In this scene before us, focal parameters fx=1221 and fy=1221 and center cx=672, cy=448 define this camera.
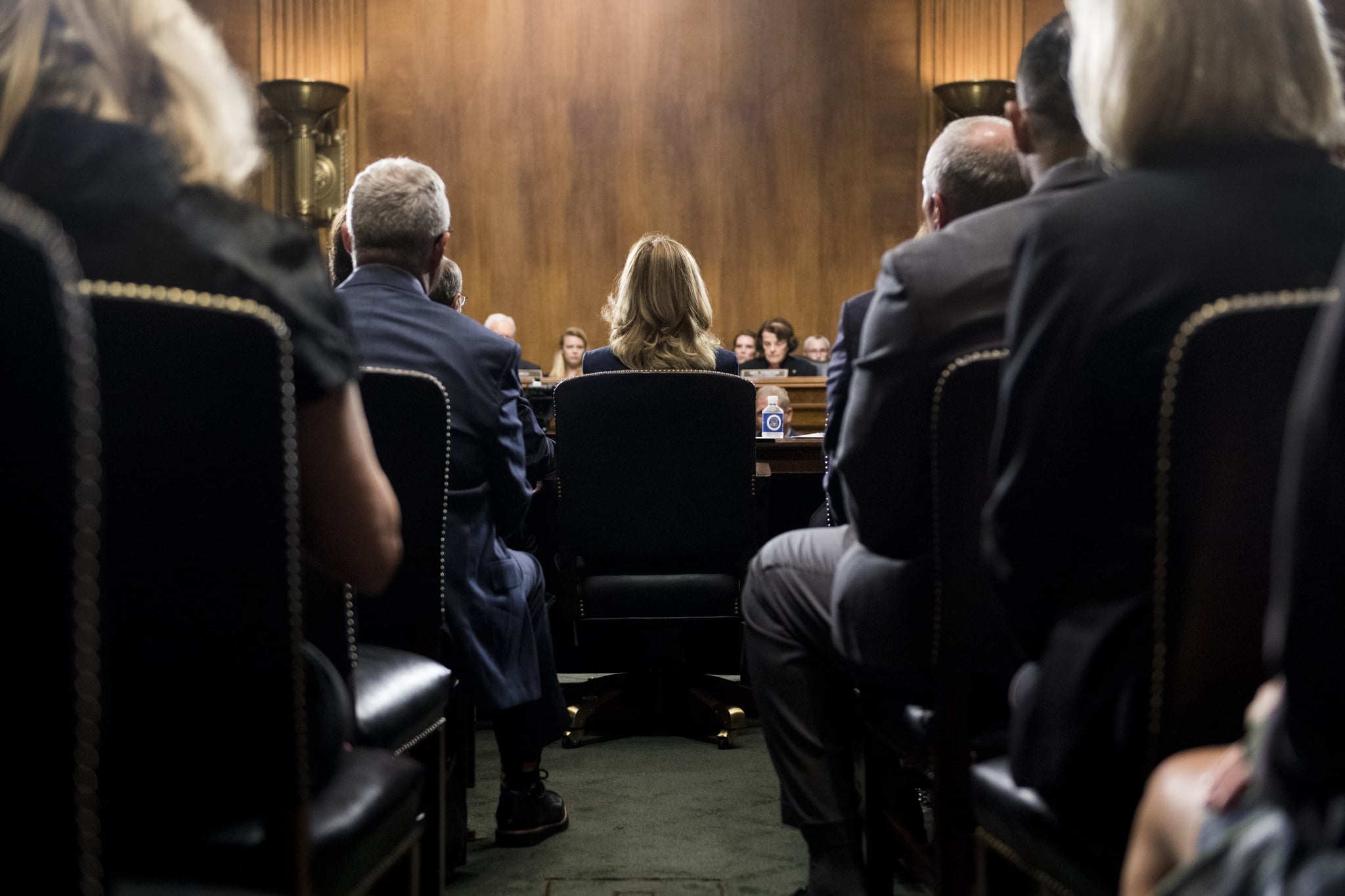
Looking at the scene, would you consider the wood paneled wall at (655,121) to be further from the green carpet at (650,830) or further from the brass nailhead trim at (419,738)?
the brass nailhead trim at (419,738)

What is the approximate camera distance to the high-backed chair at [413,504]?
180cm

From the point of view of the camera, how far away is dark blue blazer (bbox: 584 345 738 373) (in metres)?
3.51

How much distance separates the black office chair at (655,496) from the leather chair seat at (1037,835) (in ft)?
5.82

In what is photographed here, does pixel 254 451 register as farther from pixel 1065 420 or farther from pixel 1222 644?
pixel 1222 644

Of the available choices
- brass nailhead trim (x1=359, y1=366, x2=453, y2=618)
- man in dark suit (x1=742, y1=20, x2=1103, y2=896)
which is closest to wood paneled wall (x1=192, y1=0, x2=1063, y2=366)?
brass nailhead trim (x1=359, y1=366, x2=453, y2=618)

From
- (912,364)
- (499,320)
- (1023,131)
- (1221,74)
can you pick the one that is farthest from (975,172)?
(499,320)

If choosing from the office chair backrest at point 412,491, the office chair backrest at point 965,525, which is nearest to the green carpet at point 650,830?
the office chair backrest at point 412,491

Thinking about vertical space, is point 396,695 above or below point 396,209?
below

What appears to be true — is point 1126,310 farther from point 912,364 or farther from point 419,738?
point 419,738

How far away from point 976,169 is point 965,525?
2.54ft

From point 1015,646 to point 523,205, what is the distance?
7.00 meters

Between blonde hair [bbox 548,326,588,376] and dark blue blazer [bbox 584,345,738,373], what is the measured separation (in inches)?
157

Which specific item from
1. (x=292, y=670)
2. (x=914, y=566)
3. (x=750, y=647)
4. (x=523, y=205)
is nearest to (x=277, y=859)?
(x=292, y=670)

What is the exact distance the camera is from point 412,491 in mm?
1849
